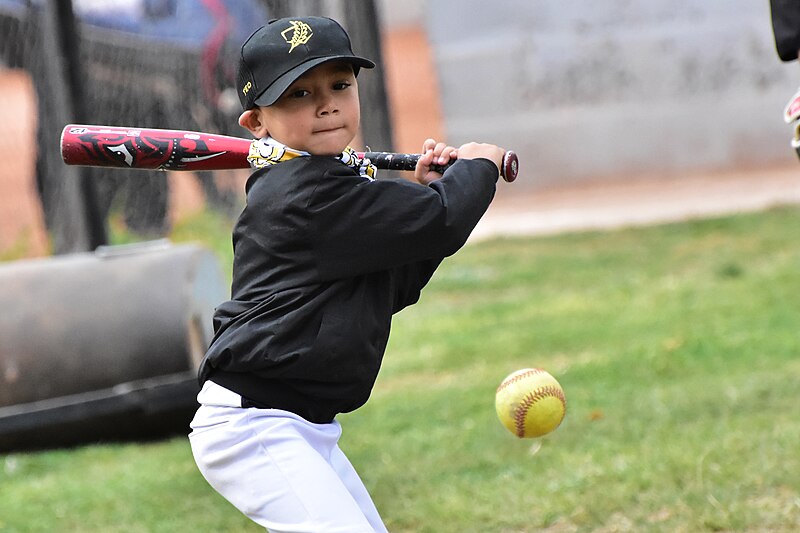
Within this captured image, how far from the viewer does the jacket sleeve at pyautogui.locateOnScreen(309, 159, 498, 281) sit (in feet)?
9.79

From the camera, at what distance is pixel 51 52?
734cm

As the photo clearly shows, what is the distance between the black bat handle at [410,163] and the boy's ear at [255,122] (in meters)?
0.28

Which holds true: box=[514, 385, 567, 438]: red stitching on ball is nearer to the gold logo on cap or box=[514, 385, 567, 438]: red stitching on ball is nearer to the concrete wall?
the gold logo on cap

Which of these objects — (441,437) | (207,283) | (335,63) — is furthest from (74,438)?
(335,63)

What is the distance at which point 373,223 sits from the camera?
299cm

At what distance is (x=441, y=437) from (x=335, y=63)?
9.81ft

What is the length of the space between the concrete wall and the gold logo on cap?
1161 centimetres

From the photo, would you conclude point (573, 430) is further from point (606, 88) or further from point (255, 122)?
point (606, 88)

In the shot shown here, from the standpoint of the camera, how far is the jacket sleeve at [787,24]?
13.0ft

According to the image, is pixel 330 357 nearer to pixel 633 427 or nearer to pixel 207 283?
pixel 633 427

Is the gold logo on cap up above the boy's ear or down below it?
above

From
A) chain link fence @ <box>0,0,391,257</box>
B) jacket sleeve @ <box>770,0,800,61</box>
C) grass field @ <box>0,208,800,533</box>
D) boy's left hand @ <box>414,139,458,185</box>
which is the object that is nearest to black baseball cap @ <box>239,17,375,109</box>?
boy's left hand @ <box>414,139,458,185</box>

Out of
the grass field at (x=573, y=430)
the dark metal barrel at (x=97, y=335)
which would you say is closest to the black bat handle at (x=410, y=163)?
the grass field at (x=573, y=430)

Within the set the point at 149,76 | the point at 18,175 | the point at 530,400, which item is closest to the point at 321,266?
the point at 530,400
